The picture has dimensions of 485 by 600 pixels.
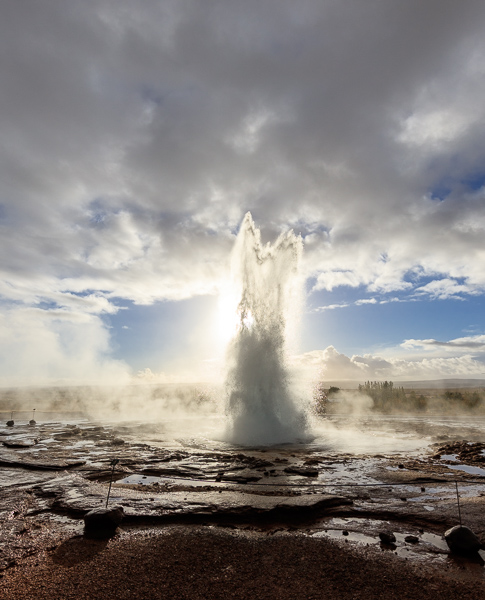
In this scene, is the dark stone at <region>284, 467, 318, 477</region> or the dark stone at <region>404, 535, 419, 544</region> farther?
the dark stone at <region>284, 467, 318, 477</region>

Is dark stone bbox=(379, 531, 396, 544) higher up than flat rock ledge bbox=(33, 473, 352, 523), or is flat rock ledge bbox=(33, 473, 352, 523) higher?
dark stone bbox=(379, 531, 396, 544)

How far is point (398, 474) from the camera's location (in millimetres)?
12367

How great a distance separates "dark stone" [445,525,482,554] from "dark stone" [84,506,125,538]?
6.70 m

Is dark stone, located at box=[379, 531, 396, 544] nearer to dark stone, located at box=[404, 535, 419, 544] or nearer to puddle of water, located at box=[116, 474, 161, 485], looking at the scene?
dark stone, located at box=[404, 535, 419, 544]

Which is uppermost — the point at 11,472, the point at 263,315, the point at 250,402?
the point at 263,315

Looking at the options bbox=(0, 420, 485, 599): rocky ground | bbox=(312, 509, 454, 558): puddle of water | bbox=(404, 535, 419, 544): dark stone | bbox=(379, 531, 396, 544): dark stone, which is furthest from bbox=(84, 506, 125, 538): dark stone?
bbox=(404, 535, 419, 544): dark stone

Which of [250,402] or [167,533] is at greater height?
[250,402]

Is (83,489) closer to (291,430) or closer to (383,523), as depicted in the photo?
(383,523)

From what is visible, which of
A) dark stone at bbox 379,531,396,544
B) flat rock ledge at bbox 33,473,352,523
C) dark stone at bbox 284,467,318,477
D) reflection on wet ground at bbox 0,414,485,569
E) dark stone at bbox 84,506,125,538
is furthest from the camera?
dark stone at bbox 284,467,318,477

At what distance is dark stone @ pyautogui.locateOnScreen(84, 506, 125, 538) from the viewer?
7527 mm

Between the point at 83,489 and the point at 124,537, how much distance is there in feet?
13.2

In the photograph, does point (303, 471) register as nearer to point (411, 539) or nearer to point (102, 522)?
point (411, 539)

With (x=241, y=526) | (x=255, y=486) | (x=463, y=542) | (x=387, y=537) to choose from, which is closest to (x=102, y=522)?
(x=241, y=526)

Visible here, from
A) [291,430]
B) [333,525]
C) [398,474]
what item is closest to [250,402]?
[291,430]
